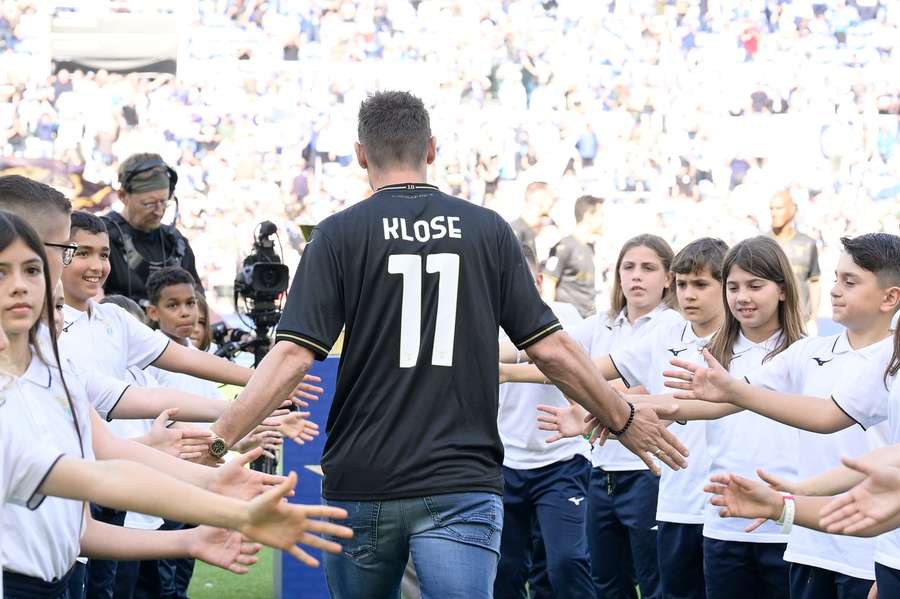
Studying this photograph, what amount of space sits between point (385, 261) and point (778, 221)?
29.5 ft

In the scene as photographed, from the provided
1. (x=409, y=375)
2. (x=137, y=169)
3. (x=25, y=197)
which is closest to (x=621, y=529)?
(x=409, y=375)

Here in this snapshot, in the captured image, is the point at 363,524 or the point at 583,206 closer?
the point at 363,524

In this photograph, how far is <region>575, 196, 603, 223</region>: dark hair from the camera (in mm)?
15418

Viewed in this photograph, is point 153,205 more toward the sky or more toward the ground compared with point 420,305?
more toward the sky

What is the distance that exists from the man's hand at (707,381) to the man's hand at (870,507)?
140 cm

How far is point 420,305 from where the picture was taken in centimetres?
386

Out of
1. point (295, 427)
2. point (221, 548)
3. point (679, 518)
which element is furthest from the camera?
point (679, 518)

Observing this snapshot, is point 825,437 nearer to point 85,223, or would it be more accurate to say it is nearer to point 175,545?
point 175,545

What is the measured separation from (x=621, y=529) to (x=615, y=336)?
105 cm

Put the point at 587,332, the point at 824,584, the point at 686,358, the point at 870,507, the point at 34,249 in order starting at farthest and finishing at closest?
the point at 587,332, the point at 686,358, the point at 824,584, the point at 870,507, the point at 34,249

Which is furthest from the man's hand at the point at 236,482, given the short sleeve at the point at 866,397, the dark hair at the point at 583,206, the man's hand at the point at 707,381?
the dark hair at the point at 583,206

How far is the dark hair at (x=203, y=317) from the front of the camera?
25.0 ft

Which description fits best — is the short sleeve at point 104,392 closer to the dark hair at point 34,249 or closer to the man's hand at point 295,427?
the man's hand at point 295,427

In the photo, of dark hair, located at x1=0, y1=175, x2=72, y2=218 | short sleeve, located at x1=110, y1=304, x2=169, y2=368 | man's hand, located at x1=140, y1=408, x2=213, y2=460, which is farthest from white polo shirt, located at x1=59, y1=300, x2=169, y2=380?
dark hair, located at x1=0, y1=175, x2=72, y2=218
